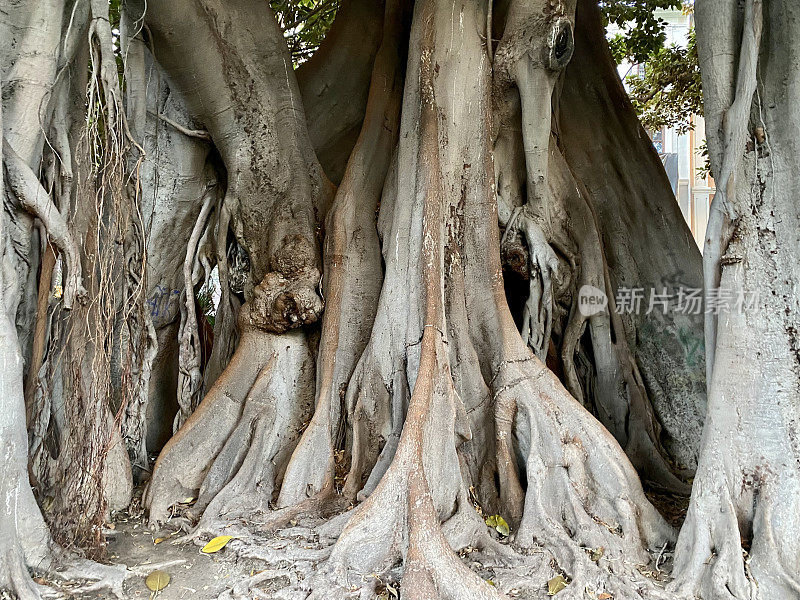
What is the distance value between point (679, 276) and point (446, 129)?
1880mm

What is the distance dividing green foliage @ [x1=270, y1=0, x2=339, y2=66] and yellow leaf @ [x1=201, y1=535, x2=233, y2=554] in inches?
169

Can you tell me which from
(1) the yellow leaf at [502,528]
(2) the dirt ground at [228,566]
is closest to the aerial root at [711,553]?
(2) the dirt ground at [228,566]

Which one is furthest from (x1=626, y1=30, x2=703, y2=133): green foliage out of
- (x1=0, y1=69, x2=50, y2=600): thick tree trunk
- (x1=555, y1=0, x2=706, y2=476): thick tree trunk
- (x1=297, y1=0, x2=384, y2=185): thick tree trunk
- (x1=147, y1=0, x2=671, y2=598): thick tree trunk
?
(x1=0, y1=69, x2=50, y2=600): thick tree trunk

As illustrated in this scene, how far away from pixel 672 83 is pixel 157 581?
6742mm

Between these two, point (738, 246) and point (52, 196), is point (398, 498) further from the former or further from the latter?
point (52, 196)

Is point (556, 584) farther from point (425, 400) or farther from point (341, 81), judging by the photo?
point (341, 81)

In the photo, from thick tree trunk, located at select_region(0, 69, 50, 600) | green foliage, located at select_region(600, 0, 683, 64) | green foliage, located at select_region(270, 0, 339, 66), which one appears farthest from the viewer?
green foliage, located at select_region(600, 0, 683, 64)

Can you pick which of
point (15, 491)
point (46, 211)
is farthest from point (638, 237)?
point (15, 491)

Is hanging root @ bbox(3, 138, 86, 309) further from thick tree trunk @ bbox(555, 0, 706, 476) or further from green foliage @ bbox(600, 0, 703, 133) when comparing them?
green foliage @ bbox(600, 0, 703, 133)

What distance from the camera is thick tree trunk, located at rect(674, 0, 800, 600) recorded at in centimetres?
260

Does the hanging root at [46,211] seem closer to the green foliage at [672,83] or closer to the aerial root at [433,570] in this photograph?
the aerial root at [433,570]

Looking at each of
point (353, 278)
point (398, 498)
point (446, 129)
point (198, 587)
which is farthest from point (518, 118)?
point (198, 587)

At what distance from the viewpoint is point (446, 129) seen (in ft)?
12.4

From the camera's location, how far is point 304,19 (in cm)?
616
